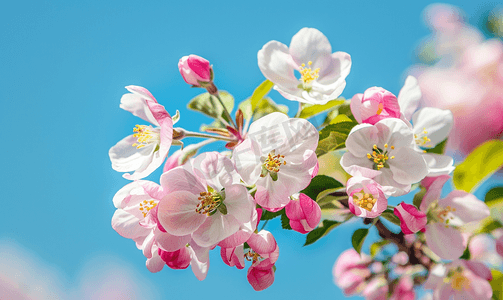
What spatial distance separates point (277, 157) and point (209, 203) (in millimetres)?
139

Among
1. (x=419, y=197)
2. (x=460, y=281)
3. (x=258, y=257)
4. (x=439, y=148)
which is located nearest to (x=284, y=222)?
(x=258, y=257)

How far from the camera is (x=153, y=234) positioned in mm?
671

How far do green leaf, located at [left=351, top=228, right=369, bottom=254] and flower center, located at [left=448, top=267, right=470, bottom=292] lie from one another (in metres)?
0.31

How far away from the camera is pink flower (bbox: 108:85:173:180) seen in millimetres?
704

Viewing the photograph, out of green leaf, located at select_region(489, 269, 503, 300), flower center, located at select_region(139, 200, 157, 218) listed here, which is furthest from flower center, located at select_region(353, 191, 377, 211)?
green leaf, located at select_region(489, 269, 503, 300)

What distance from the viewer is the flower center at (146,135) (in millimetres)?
781

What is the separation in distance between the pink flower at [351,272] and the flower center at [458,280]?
28 centimetres

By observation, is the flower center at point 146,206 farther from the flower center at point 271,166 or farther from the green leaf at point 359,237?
the green leaf at point 359,237

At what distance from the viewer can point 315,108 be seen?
84 centimetres

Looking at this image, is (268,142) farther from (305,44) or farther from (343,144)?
(305,44)

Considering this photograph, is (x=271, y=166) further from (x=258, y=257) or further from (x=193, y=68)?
(x=193, y=68)

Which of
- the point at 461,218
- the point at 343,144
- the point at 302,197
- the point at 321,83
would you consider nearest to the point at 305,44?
the point at 321,83

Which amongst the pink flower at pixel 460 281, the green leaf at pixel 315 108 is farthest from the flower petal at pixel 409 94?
the pink flower at pixel 460 281

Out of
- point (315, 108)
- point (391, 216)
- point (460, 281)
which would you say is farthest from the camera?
point (460, 281)
